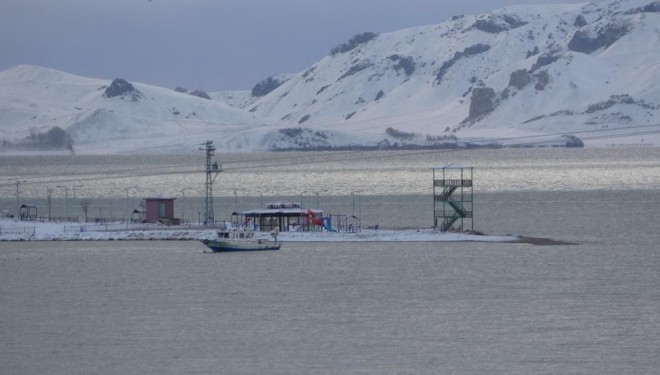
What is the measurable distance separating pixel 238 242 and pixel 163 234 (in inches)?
316

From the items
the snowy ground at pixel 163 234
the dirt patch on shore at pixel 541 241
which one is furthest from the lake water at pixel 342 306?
the dirt patch on shore at pixel 541 241

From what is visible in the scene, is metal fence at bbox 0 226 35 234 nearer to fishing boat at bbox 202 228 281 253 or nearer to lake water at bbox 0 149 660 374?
lake water at bbox 0 149 660 374

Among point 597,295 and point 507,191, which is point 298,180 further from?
point 597,295

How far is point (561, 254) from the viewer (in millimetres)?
68875

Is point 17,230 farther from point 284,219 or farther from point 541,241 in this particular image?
point 541,241

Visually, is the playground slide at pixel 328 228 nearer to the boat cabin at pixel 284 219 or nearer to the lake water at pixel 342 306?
the boat cabin at pixel 284 219

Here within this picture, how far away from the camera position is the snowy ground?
7575 centimetres

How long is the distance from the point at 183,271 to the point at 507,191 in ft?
267

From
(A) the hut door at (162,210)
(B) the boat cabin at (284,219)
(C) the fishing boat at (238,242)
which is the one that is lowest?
(C) the fishing boat at (238,242)

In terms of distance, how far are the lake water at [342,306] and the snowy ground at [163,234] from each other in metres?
0.89

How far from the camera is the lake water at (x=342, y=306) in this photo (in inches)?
1614

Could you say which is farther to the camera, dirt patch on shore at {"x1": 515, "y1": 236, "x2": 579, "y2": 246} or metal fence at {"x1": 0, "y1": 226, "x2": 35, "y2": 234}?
metal fence at {"x1": 0, "y1": 226, "x2": 35, "y2": 234}

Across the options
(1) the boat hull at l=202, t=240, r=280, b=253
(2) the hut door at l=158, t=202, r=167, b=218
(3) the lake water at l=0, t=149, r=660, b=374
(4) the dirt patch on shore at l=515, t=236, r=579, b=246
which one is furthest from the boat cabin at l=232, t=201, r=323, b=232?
(4) the dirt patch on shore at l=515, t=236, r=579, b=246

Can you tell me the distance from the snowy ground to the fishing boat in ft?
8.72
